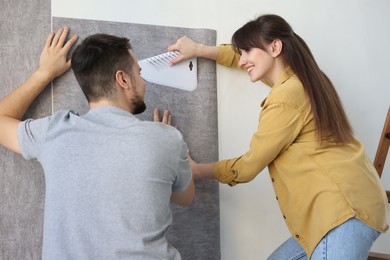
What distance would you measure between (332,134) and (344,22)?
912mm

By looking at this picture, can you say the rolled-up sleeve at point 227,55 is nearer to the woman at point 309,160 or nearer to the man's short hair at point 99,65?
the woman at point 309,160

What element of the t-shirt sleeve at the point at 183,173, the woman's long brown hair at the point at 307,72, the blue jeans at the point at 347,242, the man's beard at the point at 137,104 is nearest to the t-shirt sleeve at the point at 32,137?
the man's beard at the point at 137,104

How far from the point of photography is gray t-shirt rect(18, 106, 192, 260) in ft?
3.51

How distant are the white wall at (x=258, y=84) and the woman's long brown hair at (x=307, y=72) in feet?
1.15

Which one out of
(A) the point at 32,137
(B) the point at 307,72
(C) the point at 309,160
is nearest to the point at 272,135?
(C) the point at 309,160

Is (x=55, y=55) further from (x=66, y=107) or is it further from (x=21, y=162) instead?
(x=21, y=162)

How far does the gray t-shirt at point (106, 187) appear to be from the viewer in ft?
3.51

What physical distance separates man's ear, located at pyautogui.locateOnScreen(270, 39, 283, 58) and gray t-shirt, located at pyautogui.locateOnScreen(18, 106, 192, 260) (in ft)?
1.90

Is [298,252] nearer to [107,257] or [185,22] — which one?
[107,257]

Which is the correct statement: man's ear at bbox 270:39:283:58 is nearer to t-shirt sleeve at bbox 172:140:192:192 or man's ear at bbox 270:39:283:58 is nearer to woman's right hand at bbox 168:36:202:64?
woman's right hand at bbox 168:36:202:64

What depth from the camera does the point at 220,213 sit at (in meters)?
1.81

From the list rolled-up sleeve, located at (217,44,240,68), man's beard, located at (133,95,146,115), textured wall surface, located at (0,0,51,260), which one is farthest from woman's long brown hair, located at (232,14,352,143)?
textured wall surface, located at (0,0,51,260)

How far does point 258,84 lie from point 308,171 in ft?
2.14

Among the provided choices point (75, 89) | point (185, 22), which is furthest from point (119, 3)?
point (75, 89)
